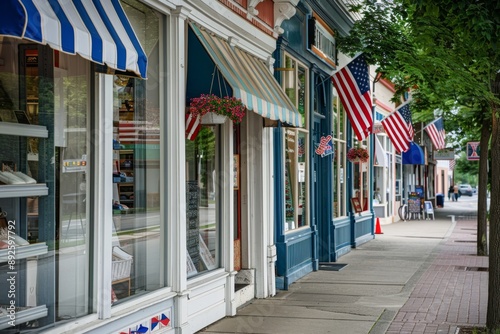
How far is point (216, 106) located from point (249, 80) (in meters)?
1.39

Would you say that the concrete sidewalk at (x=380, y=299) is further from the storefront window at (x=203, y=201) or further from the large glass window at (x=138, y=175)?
the large glass window at (x=138, y=175)

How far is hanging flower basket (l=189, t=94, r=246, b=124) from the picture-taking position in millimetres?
7930

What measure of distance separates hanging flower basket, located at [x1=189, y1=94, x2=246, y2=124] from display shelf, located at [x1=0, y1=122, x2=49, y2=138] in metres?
2.50

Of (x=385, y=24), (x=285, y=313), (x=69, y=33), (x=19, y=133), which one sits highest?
(x=385, y=24)

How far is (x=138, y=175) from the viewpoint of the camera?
740 cm

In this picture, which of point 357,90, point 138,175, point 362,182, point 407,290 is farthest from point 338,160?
point 138,175

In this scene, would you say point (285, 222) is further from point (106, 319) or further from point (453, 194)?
point (453, 194)

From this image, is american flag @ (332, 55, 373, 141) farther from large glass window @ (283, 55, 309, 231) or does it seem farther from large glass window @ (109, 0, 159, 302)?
large glass window @ (109, 0, 159, 302)

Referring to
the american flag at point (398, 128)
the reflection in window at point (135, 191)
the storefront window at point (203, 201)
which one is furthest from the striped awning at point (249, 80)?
the american flag at point (398, 128)

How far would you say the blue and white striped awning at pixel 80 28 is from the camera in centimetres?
434

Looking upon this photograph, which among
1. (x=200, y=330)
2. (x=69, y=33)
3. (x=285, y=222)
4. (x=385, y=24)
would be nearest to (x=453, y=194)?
(x=385, y=24)

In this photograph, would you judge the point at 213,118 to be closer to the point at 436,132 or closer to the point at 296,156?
the point at 296,156

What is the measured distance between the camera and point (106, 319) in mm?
6297

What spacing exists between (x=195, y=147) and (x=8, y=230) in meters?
3.84
